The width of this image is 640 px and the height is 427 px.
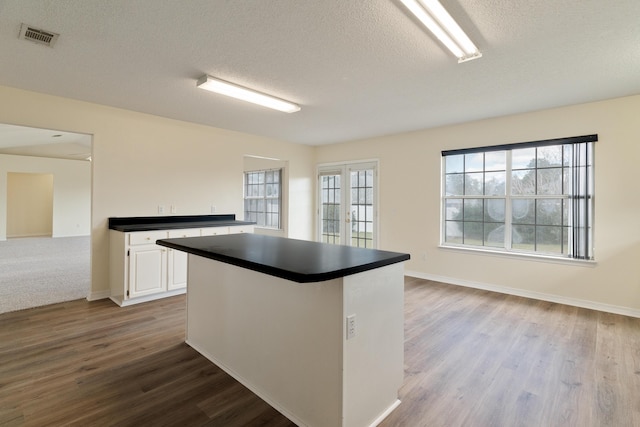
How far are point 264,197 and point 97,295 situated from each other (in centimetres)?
406

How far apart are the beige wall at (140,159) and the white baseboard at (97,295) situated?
0.4 inches

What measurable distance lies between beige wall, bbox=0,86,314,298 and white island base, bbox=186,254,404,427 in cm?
268

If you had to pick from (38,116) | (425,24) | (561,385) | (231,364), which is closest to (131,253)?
(38,116)

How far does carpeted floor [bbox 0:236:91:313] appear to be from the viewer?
12.8ft

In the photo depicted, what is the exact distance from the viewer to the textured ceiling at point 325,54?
197 cm

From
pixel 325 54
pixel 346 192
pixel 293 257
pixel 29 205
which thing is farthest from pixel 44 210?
pixel 293 257

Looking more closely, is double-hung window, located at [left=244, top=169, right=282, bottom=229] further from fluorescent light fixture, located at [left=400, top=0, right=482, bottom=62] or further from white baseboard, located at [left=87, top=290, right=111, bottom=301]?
fluorescent light fixture, located at [left=400, top=0, right=482, bottom=62]

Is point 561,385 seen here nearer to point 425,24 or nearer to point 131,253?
point 425,24

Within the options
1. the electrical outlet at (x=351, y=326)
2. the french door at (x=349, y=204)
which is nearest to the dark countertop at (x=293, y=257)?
the electrical outlet at (x=351, y=326)

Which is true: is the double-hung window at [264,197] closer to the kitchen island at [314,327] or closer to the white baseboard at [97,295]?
the white baseboard at [97,295]

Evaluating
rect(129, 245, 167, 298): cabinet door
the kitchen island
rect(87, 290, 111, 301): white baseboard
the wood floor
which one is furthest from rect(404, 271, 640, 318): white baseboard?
rect(87, 290, 111, 301): white baseboard

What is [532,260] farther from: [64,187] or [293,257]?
[64,187]

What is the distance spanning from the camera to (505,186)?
4445 mm

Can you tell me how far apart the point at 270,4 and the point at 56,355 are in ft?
10.4
